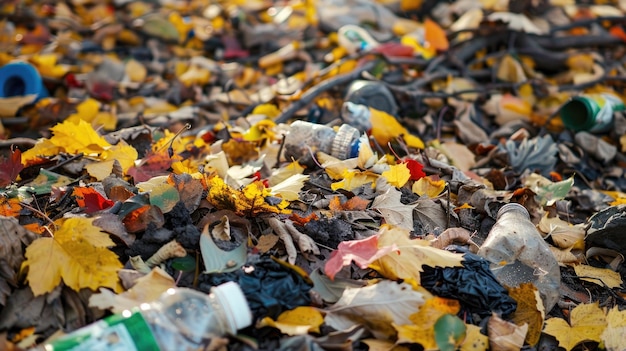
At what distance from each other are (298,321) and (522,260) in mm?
859

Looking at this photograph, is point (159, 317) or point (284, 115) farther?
point (284, 115)

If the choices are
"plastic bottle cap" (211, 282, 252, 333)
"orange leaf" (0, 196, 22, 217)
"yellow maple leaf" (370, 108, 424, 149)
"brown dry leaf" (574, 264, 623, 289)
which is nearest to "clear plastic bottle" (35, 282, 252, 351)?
"plastic bottle cap" (211, 282, 252, 333)

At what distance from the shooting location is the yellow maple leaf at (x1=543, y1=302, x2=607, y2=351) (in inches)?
74.4

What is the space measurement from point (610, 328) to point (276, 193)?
3.98ft

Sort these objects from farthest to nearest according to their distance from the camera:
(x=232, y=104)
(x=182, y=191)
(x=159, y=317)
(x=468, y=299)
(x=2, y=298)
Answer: (x=232, y=104)
(x=182, y=191)
(x=468, y=299)
(x=2, y=298)
(x=159, y=317)

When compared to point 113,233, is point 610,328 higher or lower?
lower

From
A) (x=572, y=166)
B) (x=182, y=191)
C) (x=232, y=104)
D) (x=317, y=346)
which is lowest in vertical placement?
(x=572, y=166)

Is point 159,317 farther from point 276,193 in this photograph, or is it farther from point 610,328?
point 610,328

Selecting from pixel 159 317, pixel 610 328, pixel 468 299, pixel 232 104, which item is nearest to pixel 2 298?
pixel 159 317

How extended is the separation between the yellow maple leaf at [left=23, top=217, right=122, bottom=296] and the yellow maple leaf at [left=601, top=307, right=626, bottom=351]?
152 centimetres

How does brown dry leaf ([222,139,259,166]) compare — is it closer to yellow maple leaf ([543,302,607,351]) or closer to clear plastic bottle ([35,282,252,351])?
clear plastic bottle ([35,282,252,351])

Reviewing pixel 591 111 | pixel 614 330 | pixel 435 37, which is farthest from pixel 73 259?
pixel 435 37

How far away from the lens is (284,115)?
336 cm

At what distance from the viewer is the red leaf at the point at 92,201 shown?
205 cm
